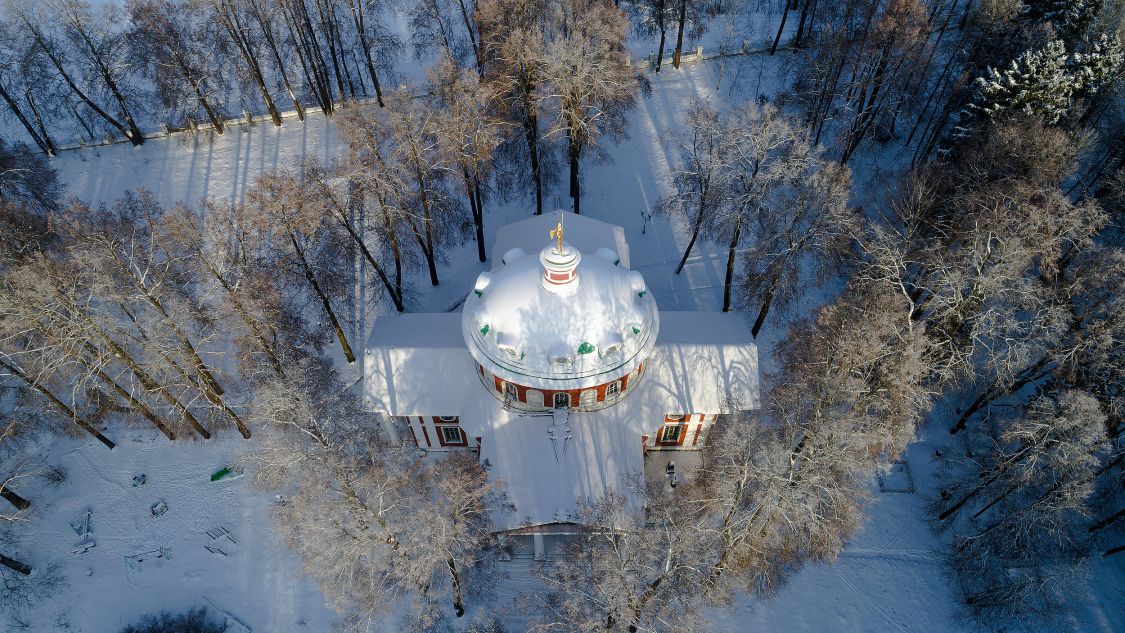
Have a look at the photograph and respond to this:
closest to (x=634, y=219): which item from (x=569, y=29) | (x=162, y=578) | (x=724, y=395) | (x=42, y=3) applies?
(x=569, y=29)

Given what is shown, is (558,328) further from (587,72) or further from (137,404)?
(137,404)

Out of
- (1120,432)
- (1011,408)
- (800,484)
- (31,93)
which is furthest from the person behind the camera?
(31,93)

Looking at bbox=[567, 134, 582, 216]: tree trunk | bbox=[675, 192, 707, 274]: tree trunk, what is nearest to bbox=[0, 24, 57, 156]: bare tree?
bbox=[567, 134, 582, 216]: tree trunk

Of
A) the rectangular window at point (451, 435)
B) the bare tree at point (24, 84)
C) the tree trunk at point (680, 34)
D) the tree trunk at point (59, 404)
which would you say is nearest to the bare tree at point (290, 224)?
the rectangular window at point (451, 435)

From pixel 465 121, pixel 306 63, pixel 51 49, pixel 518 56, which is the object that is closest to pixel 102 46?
pixel 51 49

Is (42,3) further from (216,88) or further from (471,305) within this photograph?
(471,305)

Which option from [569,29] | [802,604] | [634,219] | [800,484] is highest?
[569,29]
